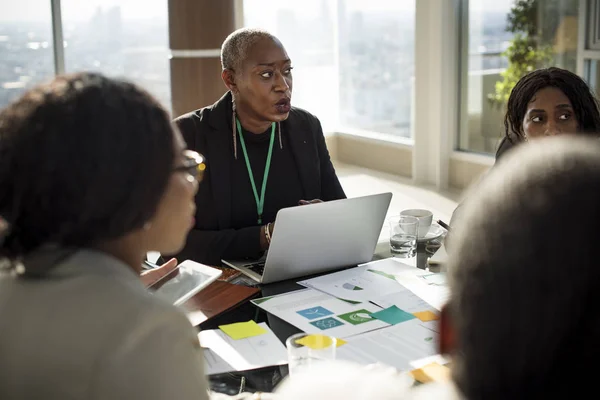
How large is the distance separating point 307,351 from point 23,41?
4860mm

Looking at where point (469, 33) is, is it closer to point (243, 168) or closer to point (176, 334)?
point (243, 168)

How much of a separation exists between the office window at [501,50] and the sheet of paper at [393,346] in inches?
168

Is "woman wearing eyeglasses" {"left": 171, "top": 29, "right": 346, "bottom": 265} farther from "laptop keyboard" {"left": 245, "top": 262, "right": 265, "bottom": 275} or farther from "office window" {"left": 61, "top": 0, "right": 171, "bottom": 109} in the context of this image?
"office window" {"left": 61, "top": 0, "right": 171, "bottom": 109}

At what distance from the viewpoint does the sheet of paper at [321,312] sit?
1.74 meters

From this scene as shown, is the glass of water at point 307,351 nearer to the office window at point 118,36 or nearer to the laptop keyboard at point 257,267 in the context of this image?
the laptop keyboard at point 257,267

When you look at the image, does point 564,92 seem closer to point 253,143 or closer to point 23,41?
point 253,143

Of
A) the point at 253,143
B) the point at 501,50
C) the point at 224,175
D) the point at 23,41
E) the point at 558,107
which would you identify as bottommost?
the point at 224,175

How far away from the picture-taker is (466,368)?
0.63 m

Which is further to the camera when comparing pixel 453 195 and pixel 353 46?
pixel 353 46

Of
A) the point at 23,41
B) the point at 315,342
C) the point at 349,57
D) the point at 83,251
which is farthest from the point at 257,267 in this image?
the point at 349,57

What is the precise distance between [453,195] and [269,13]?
277 centimetres

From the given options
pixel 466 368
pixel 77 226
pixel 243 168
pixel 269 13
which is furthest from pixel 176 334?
pixel 269 13

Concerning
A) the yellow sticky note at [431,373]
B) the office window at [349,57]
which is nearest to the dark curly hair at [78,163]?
the yellow sticky note at [431,373]

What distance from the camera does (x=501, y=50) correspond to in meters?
6.14
